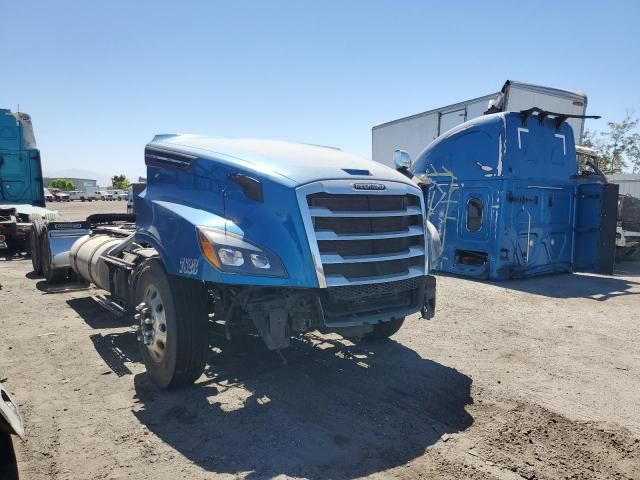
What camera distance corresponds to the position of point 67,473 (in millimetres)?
2920

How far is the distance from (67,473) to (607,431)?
3.71 metres

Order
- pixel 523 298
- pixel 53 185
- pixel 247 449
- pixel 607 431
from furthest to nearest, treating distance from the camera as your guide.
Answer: pixel 53 185 < pixel 523 298 < pixel 607 431 < pixel 247 449

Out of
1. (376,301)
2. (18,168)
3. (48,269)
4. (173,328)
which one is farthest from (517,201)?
(18,168)

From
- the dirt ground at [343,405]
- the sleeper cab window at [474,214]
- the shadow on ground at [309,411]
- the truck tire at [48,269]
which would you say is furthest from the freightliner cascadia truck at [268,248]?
the sleeper cab window at [474,214]

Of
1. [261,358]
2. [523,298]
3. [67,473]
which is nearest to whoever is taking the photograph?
[67,473]

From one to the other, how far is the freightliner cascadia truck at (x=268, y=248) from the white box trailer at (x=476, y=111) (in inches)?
300

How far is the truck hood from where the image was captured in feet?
11.9

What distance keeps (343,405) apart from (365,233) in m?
1.41

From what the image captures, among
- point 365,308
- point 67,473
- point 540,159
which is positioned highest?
point 540,159

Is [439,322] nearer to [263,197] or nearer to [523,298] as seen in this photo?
[523,298]

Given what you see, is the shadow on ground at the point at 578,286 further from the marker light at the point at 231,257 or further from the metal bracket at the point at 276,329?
the marker light at the point at 231,257

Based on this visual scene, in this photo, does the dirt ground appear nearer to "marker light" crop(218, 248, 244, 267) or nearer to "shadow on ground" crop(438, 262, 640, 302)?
"marker light" crop(218, 248, 244, 267)

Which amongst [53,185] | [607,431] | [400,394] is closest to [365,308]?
[400,394]

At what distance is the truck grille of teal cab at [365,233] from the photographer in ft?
11.5
